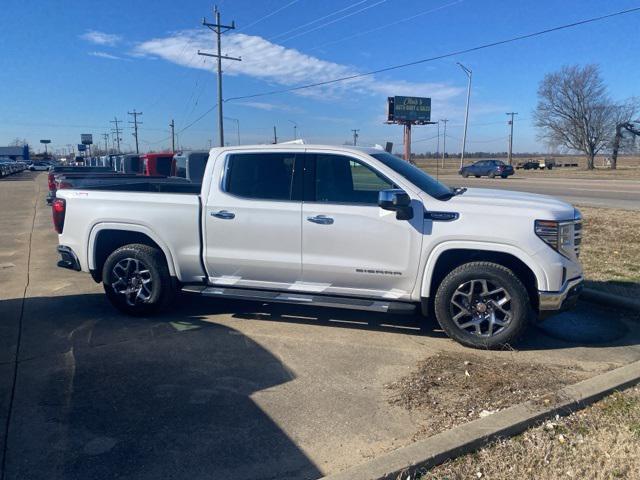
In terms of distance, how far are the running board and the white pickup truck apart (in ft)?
0.05

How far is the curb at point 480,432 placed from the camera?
294 centimetres

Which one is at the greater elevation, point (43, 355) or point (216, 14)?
point (216, 14)

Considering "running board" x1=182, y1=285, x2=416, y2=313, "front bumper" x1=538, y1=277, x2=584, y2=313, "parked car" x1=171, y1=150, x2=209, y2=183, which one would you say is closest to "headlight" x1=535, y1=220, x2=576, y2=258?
"front bumper" x1=538, y1=277, x2=584, y2=313

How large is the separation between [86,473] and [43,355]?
2105 millimetres

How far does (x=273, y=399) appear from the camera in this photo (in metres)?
3.98

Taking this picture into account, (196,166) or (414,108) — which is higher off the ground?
(414,108)

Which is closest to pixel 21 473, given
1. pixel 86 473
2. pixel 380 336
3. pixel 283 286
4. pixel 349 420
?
pixel 86 473

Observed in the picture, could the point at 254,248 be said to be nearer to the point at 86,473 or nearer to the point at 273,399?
the point at 273,399

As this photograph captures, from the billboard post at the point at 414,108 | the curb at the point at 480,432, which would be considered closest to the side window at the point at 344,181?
the curb at the point at 480,432

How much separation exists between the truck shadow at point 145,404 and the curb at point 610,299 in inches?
154

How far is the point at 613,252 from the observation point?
8.75 meters

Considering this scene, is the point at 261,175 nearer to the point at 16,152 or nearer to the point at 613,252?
the point at 613,252

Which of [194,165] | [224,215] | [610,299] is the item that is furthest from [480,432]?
[194,165]

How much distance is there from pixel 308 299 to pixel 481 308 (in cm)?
165
